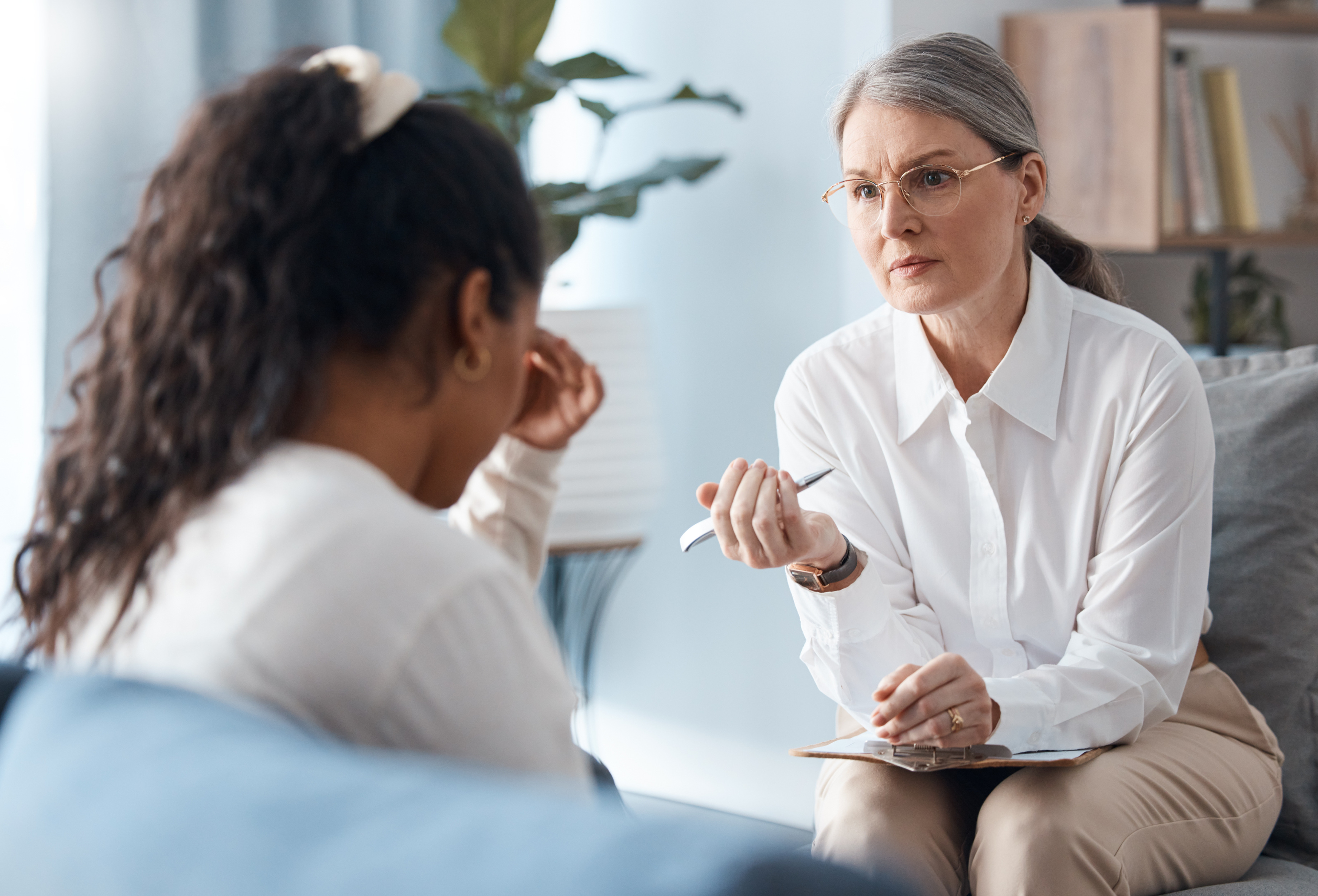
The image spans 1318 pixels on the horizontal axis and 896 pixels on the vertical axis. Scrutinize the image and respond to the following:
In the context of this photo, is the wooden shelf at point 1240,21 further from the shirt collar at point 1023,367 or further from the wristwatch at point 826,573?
the wristwatch at point 826,573

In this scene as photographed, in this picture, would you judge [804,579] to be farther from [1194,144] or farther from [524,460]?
[1194,144]

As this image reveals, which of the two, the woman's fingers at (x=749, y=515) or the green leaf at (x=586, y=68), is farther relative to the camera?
the green leaf at (x=586, y=68)

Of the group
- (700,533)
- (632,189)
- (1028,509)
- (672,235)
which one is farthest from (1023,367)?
(672,235)

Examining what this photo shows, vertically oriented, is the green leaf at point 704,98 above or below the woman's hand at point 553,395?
above

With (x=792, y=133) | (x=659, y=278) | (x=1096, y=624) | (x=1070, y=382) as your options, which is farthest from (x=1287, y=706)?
(x=659, y=278)

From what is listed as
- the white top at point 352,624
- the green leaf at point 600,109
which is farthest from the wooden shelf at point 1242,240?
the white top at point 352,624

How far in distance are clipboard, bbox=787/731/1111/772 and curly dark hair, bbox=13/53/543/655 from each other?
2.23 feet

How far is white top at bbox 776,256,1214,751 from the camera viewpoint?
1274 millimetres

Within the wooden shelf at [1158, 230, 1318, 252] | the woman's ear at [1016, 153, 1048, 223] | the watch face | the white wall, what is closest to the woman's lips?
the woman's ear at [1016, 153, 1048, 223]

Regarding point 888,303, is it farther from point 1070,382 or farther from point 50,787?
point 50,787

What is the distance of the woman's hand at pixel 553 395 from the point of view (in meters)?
1.12

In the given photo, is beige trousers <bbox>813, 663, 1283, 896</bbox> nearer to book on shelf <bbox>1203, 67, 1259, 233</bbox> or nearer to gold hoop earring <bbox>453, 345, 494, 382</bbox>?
gold hoop earring <bbox>453, 345, 494, 382</bbox>

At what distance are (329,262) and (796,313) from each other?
193 centimetres

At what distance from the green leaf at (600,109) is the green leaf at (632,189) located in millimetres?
122
